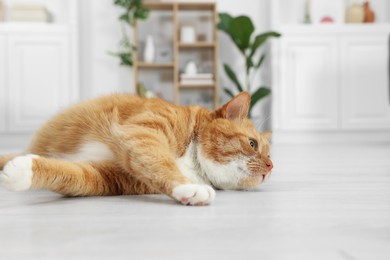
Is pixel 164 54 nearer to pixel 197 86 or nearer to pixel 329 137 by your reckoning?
pixel 197 86

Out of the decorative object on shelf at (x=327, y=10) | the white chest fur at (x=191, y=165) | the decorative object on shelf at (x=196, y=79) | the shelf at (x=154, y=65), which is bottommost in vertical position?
the white chest fur at (x=191, y=165)

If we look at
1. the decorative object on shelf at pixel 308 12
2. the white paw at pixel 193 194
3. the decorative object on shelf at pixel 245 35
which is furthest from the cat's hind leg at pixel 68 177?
the decorative object on shelf at pixel 308 12

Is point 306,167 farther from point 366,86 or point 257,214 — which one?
point 366,86

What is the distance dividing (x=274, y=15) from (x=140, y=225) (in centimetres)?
430

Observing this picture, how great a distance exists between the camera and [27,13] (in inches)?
187

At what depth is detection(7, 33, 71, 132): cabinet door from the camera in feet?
15.3

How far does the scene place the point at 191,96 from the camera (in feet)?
17.1

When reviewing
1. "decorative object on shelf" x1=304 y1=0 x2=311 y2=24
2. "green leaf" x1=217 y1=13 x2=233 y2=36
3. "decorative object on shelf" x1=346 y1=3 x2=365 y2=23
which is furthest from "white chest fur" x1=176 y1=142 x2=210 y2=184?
"decorative object on shelf" x1=346 y1=3 x2=365 y2=23

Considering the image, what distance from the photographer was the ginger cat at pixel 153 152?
117 centimetres

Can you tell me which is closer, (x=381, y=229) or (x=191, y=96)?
(x=381, y=229)

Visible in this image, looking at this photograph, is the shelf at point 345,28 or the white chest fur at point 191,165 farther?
the shelf at point 345,28

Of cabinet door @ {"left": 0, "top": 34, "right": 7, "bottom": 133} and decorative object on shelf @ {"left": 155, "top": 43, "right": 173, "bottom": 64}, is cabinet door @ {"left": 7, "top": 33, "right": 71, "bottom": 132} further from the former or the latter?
decorative object on shelf @ {"left": 155, "top": 43, "right": 173, "bottom": 64}

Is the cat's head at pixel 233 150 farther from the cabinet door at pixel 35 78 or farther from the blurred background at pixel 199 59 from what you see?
the cabinet door at pixel 35 78

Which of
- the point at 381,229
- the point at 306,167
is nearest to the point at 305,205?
the point at 381,229
